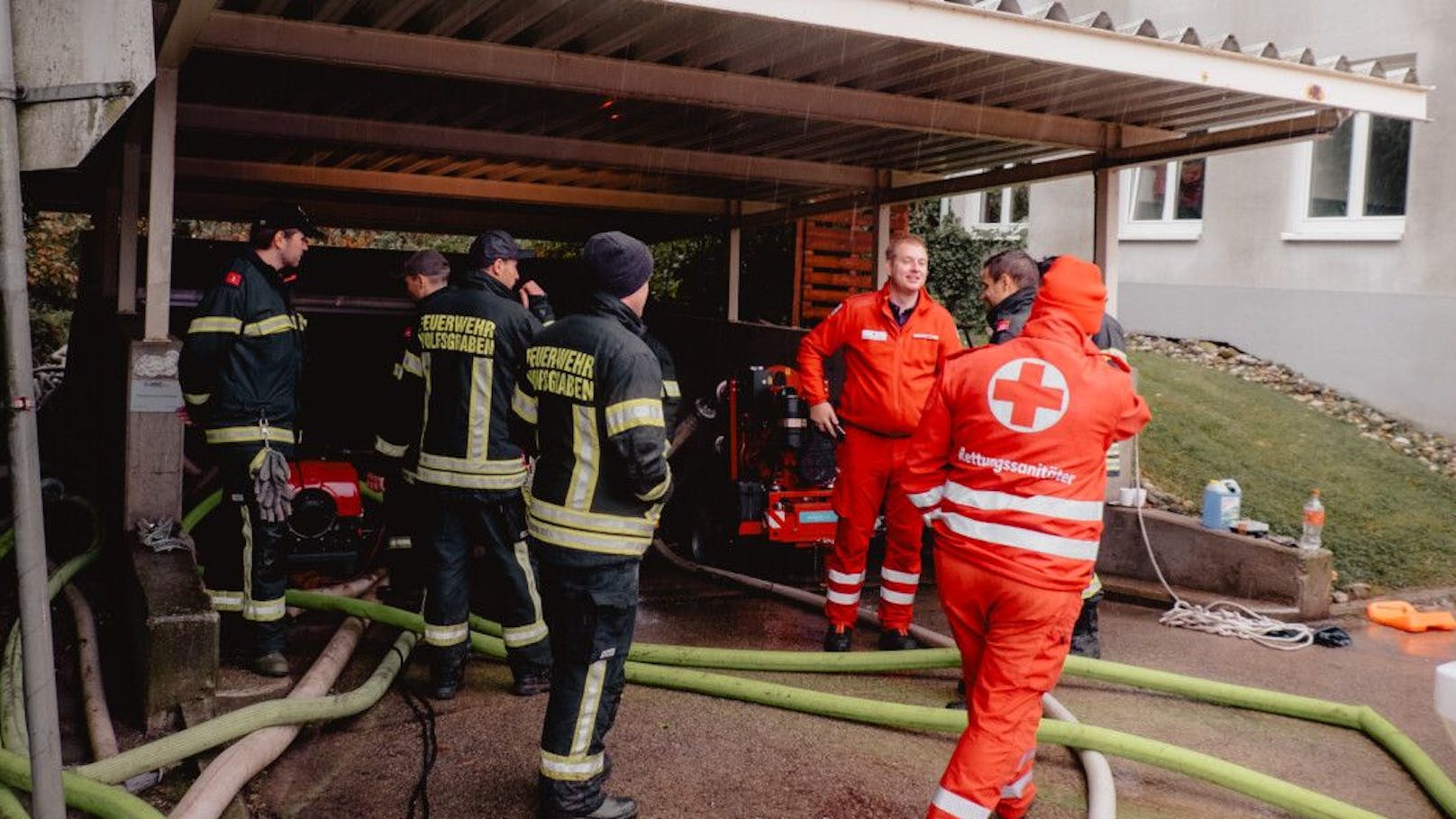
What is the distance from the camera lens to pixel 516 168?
1052 cm

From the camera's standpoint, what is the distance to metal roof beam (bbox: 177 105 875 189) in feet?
26.4

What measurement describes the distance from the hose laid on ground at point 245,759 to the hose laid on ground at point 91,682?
52 centimetres

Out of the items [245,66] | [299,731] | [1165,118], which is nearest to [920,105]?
[1165,118]

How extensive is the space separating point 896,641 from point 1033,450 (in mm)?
2396

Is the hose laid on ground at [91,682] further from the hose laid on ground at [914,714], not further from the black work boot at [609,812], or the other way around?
the black work boot at [609,812]

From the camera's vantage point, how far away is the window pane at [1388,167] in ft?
37.9

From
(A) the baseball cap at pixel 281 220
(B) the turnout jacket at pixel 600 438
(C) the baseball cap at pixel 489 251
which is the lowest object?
(B) the turnout jacket at pixel 600 438

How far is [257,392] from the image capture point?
5.03 meters

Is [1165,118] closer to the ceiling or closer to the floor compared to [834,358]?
closer to the ceiling

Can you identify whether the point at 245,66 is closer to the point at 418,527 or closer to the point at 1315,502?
the point at 418,527

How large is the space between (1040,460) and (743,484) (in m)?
4.12

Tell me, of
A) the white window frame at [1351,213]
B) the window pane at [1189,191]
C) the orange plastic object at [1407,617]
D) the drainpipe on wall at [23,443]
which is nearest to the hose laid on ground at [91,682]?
the drainpipe on wall at [23,443]

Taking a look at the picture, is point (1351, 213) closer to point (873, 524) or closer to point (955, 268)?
point (955, 268)

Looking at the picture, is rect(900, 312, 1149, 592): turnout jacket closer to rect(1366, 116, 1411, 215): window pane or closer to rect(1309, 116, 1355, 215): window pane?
rect(1366, 116, 1411, 215): window pane
